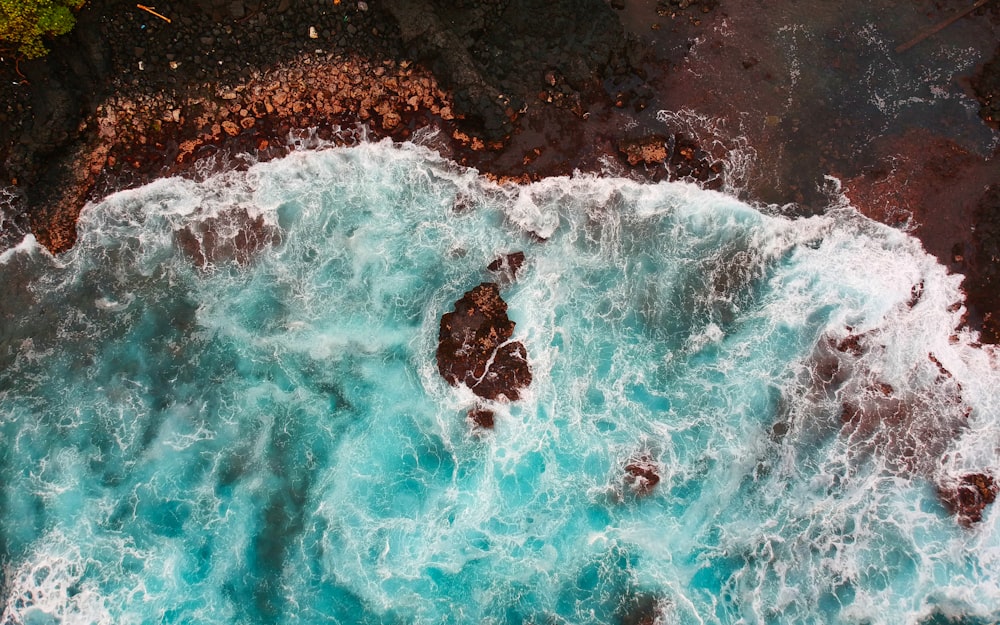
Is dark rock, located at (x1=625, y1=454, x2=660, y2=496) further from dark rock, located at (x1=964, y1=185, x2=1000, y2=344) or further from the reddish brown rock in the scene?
the reddish brown rock

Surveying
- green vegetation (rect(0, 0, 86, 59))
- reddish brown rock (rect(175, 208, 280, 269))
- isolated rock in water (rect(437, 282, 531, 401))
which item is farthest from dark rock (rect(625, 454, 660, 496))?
green vegetation (rect(0, 0, 86, 59))

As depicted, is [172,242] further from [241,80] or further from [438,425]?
[438,425]

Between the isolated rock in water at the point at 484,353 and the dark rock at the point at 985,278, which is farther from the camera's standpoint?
the dark rock at the point at 985,278

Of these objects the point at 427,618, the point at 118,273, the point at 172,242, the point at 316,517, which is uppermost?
the point at 172,242

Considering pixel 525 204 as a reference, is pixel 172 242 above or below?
below

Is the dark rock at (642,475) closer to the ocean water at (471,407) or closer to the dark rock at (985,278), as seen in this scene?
the ocean water at (471,407)

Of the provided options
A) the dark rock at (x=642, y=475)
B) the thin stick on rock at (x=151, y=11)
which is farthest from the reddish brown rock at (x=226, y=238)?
the dark rock at (x=642, y=475)

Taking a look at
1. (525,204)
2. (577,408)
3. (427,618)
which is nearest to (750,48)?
(525,204)
